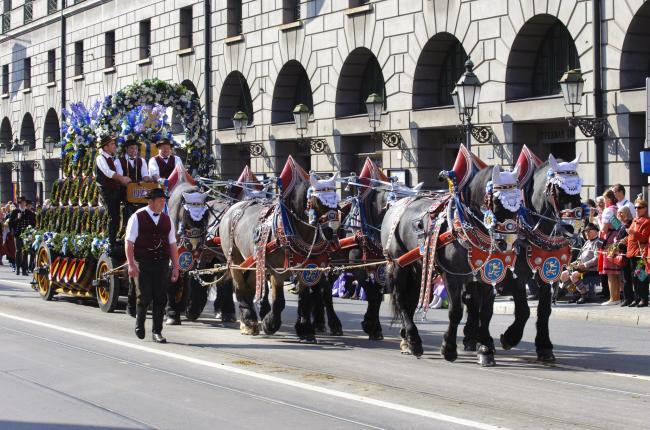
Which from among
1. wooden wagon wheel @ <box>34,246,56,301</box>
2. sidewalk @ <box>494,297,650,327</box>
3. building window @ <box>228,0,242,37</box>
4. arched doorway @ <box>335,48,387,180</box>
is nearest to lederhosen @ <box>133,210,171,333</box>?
wooden wagon wheel @ <box>34,246,56,301</box>

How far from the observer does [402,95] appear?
29422 mm

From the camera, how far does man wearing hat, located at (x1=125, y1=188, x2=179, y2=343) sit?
1337 centimetres

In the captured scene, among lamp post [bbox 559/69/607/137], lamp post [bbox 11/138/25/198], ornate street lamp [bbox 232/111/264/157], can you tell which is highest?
lamp post [bbox 11/138/25/198]

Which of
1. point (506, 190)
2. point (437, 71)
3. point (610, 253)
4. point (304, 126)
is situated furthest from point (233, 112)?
point (506, 190)

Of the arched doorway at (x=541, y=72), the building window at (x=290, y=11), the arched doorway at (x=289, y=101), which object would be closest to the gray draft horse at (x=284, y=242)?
the arched doorway at (x=541, y=72)

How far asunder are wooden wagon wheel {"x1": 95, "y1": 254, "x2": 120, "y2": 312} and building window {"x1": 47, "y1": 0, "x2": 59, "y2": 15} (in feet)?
120

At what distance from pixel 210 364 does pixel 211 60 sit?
2718 cm

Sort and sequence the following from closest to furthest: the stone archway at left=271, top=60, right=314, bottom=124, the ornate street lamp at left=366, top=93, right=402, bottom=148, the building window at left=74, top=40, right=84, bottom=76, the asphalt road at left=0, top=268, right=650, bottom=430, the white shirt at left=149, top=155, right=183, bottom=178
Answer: the asphalt road at left=0, top=268, right=650, bottom=430 < the white shirt at left=149, top=155, right=183, bottom=178 < the ornate street lamp at left=366, top=93, right=402, bottom=148 < the stone archway at left=271, top=60, right=314, bottom=124 < the building window at left=74, top=40, right=84, bottom=76

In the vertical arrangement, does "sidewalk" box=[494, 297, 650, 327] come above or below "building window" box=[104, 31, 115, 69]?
below

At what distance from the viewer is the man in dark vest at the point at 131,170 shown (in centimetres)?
1653

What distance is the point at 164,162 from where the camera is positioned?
1708 centimetres

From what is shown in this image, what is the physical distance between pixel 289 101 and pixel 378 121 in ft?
19.0

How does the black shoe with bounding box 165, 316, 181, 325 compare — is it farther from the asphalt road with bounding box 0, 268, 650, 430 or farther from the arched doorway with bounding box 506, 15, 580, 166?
the arched doorway with bounding box 506, 15, 580, 166

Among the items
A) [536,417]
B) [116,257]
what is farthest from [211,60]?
[536,417]
